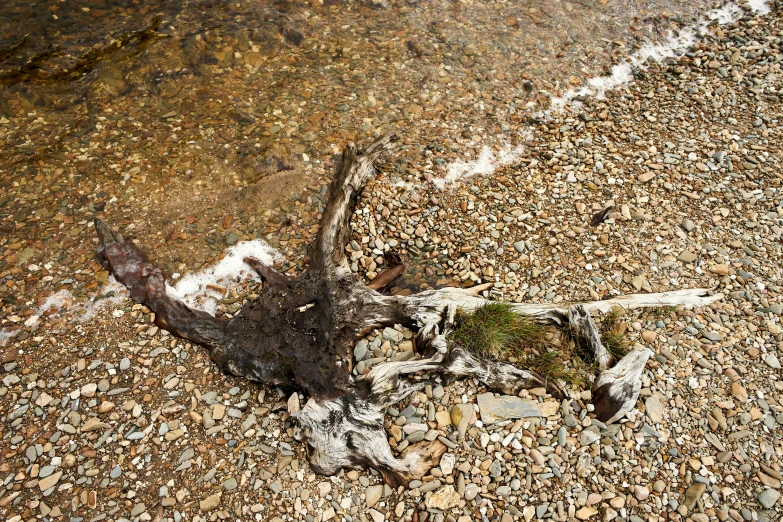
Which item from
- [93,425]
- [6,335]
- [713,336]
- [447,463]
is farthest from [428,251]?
[6,335]

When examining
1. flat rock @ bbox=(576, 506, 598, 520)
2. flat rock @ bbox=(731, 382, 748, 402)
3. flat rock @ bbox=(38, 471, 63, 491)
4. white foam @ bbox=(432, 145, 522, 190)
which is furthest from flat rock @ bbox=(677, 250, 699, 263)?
flat rock @ bbox=(38, 471, 63, 491)

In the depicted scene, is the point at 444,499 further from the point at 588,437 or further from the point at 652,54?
the point at 652,54

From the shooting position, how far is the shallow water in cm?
609

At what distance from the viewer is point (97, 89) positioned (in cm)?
709

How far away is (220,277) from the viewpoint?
5.57 m

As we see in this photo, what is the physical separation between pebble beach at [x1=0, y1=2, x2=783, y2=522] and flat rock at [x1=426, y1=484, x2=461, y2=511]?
11 millimetres

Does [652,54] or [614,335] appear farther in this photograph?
[652,54]

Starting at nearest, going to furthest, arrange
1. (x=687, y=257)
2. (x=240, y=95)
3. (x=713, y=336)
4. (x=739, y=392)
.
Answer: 1. (x=739, y=392)
2. (x=713, y=336)
3. (x=687, y=257)
4. (x=240, y=95)

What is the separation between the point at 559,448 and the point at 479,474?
70 cm

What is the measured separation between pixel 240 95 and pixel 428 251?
11.7ft

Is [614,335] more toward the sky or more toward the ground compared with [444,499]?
more toward the sky

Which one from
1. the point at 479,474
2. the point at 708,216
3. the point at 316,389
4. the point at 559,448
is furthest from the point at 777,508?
the point at 316,389

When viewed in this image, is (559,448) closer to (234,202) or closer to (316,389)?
(316,389)

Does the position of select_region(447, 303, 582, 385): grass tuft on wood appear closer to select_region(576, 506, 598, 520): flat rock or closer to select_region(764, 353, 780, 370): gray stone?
select_region(576, 506, 598, 520): flat rock
